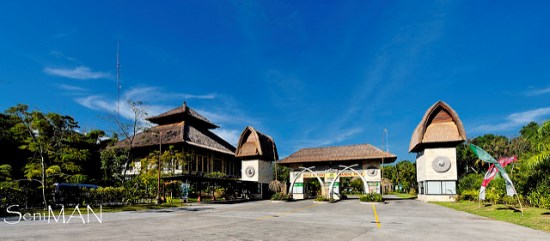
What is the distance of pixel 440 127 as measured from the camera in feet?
105

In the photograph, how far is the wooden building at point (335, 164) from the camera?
3569cm

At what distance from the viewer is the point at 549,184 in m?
18.6

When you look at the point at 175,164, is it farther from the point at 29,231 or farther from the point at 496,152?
the point at 496,152

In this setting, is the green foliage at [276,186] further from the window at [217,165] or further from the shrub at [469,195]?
the shrub at [469,195]

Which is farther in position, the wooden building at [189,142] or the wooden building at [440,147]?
the wooden building at [189,142]

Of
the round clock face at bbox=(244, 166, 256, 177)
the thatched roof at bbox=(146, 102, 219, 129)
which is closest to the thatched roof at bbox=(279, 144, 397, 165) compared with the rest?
the round clock face at bbox=(244, 166, 256, 177)

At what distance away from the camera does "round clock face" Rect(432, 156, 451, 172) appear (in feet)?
103

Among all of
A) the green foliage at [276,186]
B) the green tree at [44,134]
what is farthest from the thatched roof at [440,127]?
the green tree at [44,134]

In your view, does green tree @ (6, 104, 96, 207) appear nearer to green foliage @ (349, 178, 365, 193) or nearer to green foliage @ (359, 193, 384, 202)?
green foliage @ (359, 193, 384, 202)

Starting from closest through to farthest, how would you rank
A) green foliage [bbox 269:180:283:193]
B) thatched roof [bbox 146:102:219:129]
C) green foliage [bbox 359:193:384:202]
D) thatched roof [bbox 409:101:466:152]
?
green foliage [bbox 359:193:384:202], thatched roof [bbox 409:101:466:152], green foliage [bbox 269:180:283:193], thatched roof [bbox 146:102:219:129]

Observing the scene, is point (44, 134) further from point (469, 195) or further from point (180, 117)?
point (469, 195)

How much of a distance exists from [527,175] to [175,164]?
31231mm

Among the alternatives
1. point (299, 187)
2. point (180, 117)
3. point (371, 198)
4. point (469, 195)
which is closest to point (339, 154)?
point (299, 187)

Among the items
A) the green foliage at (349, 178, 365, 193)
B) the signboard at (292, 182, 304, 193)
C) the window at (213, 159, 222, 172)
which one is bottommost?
the green foliage at (349, 178, 365, 193)
